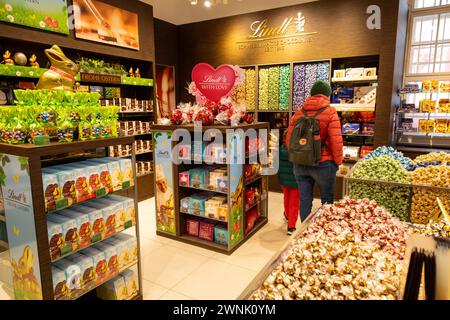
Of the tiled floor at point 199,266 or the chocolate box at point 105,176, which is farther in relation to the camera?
the tiled floor at point 199,266

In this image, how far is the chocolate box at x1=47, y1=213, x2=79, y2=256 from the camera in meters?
1.99

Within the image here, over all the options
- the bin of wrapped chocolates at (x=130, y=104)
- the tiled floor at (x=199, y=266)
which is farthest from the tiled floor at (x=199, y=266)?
the bin of wrapped chocolates at (x=130, y=104)

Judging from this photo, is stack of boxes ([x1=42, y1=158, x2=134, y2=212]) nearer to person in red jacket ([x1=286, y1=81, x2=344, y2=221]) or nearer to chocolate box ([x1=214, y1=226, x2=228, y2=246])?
chocolate box ([x1=214, y1=226, x2=228, y2=246])

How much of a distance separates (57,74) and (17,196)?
87cm

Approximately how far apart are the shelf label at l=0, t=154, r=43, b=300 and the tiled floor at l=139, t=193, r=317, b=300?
103cm

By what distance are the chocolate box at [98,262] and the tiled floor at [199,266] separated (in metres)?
0.60

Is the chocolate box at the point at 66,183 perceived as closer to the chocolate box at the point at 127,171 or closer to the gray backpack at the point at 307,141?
the chocolate box at the point at 127,171

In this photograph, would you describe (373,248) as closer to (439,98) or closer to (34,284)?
(34,284)

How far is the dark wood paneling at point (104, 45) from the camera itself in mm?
3734

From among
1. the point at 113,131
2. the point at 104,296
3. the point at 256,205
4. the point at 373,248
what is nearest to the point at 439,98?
the point at 256,205

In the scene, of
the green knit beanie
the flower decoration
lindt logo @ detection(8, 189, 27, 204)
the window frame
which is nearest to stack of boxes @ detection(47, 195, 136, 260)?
lindt logo @ detection(8, 189, 27, 204)

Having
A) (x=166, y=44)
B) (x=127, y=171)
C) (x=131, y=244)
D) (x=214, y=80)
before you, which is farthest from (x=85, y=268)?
(x=166, y=44)

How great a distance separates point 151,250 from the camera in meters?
3.62

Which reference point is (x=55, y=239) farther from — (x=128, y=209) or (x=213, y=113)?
(x=213, y=113)
